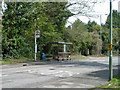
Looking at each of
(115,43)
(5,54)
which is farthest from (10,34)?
(115,43)

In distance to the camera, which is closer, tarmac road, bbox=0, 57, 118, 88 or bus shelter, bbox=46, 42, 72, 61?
tarmac road, bbox=0, 57, 118, 88

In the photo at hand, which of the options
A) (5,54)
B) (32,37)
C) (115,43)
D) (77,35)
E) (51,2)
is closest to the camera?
(5,54)

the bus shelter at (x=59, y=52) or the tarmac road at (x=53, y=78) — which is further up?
the bus shelter at (x=59, y=52)

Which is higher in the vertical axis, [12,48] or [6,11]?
[6,11]

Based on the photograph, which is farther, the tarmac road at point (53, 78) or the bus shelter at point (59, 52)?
the bus shelter at point (59, 52)

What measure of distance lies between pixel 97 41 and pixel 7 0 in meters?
24.9

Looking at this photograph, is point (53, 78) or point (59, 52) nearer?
point (53, 78)

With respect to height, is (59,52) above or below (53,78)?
above

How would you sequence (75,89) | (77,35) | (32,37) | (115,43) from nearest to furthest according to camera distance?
(75,89) < (32,37) < (77,35) < (115,43)

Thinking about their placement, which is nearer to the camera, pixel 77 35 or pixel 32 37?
pixel 32 37

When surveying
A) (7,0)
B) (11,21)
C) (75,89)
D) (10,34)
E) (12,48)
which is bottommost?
(75,89)

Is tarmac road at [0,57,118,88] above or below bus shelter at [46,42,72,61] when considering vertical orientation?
below

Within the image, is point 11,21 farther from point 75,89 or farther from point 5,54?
point 75,89

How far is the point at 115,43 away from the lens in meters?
51.7
